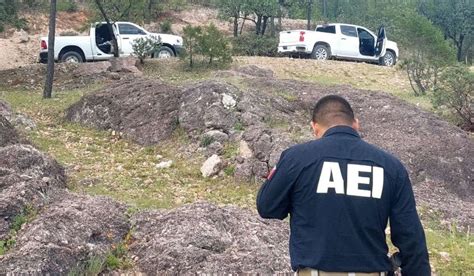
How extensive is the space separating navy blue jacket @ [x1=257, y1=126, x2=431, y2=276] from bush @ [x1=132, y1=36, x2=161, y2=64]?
15466 mm

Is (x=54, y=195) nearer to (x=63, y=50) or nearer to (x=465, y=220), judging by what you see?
(x=465, y=220)

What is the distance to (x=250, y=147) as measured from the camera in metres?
8.49

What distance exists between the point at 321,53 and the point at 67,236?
58.8 ft

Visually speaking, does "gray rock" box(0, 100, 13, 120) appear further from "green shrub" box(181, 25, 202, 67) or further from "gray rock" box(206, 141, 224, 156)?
"green shrub" box(181, 25, 202, 67)

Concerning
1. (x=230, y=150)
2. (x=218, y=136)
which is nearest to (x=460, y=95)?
(x=218, y=136)

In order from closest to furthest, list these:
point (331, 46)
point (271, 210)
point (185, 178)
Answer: point (271, 210)
point (185, 178)
point (331, 46)

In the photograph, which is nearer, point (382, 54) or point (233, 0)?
point (382, 54)

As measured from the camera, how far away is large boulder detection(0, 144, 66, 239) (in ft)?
18.4

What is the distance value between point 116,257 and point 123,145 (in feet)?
14.8

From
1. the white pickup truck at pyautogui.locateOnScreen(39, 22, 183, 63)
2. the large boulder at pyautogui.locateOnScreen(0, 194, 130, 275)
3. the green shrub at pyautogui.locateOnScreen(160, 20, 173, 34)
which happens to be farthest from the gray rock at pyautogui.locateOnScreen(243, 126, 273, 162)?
the green shrub at pyautogui.locateOnScreen(160, 20, 173, 34)

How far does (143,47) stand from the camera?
18.2 m

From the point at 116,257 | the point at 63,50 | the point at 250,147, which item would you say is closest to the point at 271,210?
the point at 116,257

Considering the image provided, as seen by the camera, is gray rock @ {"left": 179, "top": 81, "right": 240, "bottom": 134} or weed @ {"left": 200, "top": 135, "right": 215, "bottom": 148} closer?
weed @ {"left": 200, "top": 135, "right": 215, "bottom": 148}

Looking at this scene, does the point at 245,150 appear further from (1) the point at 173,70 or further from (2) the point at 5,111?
(1) the point at 173,70
